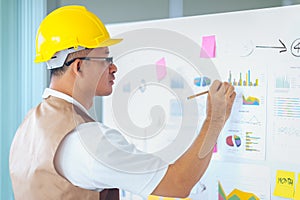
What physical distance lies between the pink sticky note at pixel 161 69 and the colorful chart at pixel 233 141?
0.44 meters

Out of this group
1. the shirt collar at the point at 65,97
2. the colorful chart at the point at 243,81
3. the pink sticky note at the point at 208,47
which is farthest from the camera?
the pink sticky note at the point at 208,47

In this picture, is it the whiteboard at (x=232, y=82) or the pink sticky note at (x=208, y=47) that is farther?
the pink sticky note at (x=208, y=47)

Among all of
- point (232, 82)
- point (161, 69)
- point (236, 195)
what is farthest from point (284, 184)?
point (161, 69)

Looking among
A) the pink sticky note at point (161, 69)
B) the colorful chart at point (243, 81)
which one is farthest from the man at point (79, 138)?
the pink sticky note at point (161, 69)

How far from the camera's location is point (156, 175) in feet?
4.02

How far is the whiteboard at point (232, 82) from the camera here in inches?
70.9

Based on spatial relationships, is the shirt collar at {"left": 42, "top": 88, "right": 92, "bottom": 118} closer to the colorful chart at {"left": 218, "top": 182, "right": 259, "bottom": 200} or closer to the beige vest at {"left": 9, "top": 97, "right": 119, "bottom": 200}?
the beige vest at {"left": 9, "top": 97, "right": 119, "bottom": 200}

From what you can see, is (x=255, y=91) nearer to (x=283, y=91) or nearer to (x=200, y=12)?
(x=283, y=91)

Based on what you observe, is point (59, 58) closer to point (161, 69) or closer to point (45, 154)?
point (45, 154)

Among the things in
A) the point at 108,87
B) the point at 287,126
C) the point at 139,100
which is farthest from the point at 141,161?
the point at 139,100

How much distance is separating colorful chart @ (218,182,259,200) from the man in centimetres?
61

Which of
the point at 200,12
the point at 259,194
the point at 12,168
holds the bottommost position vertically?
the point at 259,194

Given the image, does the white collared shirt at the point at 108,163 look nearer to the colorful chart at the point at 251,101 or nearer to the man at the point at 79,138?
the man at the point at 79,138

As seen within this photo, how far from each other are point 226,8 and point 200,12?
172 mm
